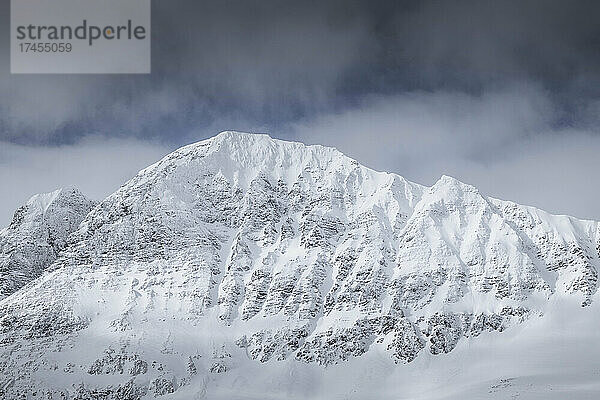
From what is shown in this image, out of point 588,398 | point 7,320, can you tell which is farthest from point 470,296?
point 7,320

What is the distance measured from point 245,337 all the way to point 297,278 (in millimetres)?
23932

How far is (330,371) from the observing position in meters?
164

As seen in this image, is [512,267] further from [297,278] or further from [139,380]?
[139,380]

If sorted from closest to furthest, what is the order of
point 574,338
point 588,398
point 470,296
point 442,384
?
point 588,398 → point 442,384 → point 574,338 → point 470,296

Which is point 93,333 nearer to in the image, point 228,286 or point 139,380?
point 139,380

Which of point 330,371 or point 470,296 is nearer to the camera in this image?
point 330,371

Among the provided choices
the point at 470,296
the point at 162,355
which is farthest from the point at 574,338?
the point at 162,355

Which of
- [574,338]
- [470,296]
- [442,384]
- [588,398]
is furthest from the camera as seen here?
[470,296]

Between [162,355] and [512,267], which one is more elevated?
[512,267]

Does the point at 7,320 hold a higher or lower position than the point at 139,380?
higher

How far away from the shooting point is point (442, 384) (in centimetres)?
15538

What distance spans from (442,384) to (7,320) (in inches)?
4175

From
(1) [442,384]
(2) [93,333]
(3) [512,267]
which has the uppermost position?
(3) [512,267]

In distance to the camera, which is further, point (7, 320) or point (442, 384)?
point (7, 320)
